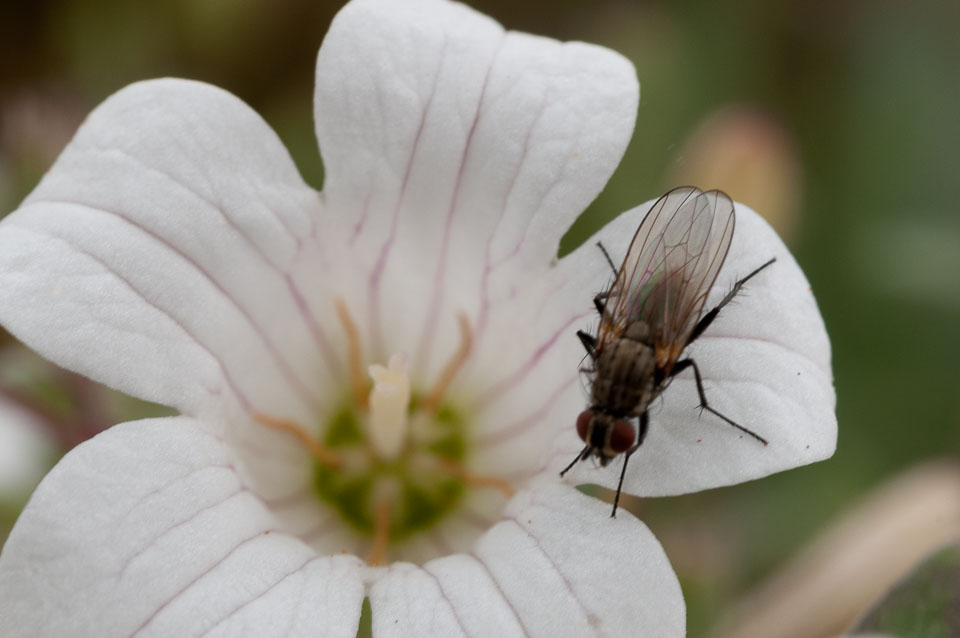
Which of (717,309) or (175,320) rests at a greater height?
(717,309)

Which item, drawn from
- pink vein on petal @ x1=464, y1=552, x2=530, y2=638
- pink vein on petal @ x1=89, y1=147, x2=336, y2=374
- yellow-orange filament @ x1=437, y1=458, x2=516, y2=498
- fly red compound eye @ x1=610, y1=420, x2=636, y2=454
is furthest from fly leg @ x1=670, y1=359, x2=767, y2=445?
pink vein on petal @ x1=89, y1=147, x2=336, y2=374

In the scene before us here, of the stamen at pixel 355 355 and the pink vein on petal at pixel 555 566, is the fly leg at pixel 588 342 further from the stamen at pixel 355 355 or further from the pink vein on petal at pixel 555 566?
the stamen at pixel 355 355

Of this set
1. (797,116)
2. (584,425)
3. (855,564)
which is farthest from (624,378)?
(797,116)

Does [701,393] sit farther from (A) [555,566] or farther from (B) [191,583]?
(B) [191,583]

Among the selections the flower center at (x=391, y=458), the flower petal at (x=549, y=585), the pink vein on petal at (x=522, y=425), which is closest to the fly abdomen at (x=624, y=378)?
the flower petal at (x=549, y=585)

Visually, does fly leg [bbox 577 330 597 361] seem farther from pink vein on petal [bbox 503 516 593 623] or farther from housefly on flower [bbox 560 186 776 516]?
pink vein on petal [bbox 503 516 593 623]

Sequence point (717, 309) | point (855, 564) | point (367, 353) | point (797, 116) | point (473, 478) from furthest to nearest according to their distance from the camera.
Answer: point (797, 116) < point (855, 564) < point (367, 353) < point (473, 478) < point (717, 309)

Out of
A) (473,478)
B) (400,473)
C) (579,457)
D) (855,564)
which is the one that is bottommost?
(855,564)
